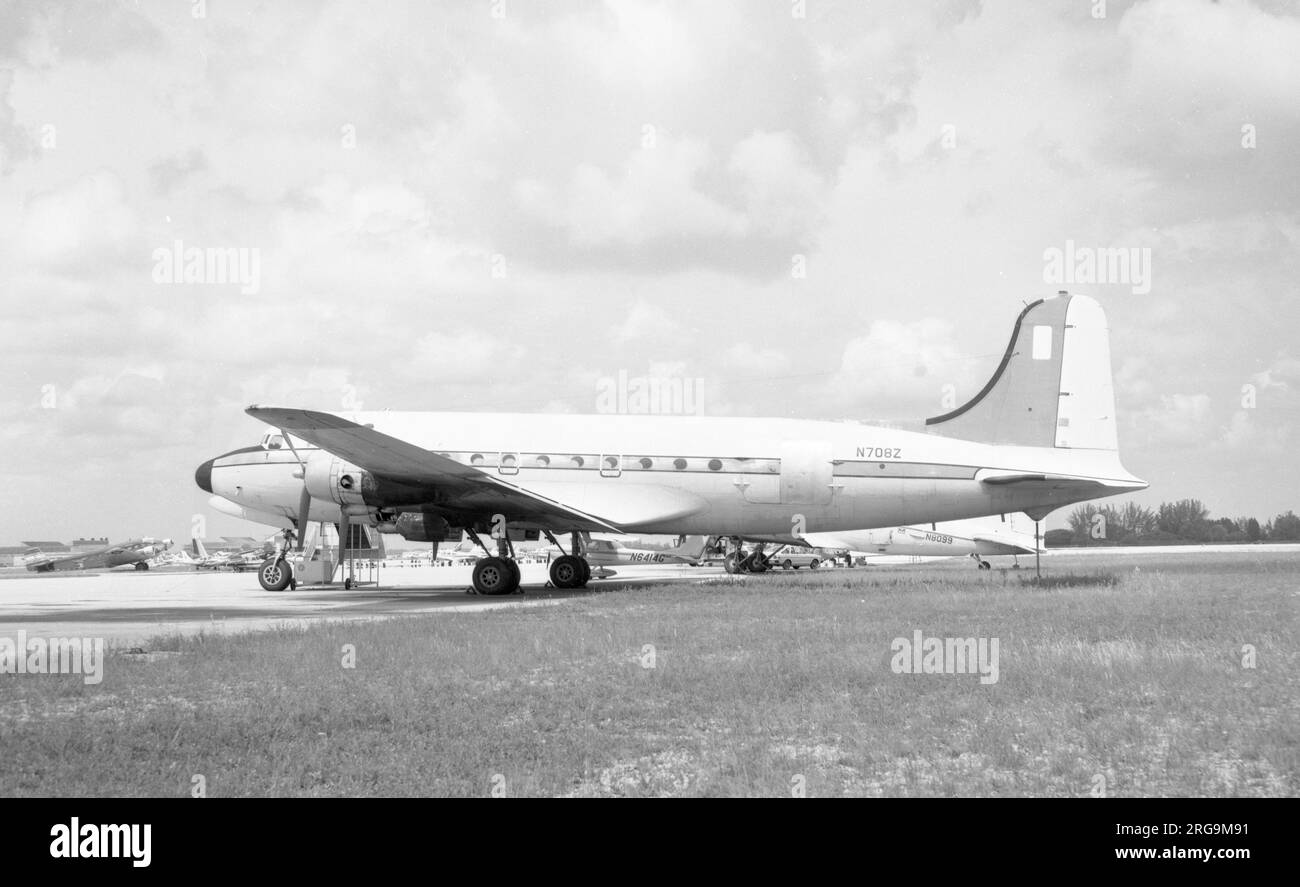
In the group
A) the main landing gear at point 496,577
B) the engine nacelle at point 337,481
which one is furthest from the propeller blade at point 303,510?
the main landing gear at point 496,577

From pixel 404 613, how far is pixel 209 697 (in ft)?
32.3

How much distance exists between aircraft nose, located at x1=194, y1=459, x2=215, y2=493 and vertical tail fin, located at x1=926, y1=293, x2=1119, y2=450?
68.2 ft

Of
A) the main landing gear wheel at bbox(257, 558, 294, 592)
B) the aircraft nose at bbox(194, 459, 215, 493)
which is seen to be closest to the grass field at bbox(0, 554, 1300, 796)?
the main landing gear wheel at bbox(257, 558, 294, 592)

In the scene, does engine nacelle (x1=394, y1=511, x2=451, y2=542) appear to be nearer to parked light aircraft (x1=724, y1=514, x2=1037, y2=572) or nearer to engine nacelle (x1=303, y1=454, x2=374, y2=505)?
engine nacelle (x1=303, y1=454, x2=374, y2=505)

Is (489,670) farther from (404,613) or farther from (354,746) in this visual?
(404,613)

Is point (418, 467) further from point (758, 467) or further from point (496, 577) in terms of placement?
point (758, 467)

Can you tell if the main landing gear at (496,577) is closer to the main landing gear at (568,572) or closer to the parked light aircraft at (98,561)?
the main landing gear at (568,572)

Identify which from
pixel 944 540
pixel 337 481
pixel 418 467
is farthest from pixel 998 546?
pixel 337 481

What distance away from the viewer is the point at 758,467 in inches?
1033

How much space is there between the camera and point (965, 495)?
2570 centimetres

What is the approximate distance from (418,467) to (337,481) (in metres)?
2.74

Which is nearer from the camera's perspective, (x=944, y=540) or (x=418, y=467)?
(x=418, y=467)

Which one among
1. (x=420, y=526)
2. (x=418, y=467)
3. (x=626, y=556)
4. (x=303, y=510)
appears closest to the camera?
(x=418, y=467)
